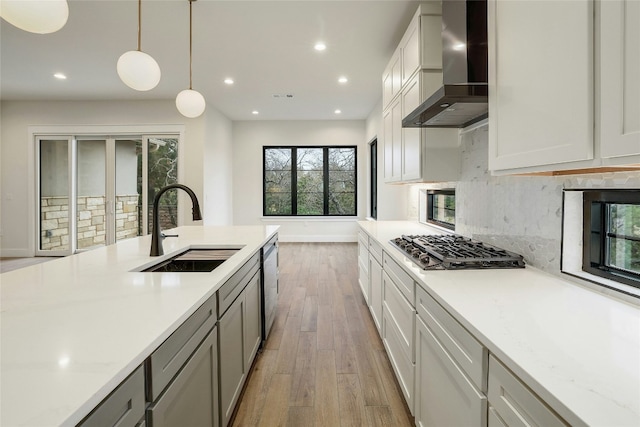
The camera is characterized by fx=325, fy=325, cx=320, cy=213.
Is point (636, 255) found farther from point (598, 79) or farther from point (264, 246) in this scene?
point (264, 246)

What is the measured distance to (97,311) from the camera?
1031 millimetres

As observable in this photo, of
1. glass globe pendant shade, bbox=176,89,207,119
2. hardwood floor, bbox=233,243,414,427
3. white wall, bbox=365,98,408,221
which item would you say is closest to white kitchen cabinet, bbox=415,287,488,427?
hardwood floor, bbox=233,243,414,427

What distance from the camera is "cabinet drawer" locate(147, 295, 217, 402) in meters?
0.87

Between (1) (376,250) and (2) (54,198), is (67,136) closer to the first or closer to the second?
(2) (54,198)

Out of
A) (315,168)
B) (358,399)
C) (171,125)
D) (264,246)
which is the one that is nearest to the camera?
(358,399)

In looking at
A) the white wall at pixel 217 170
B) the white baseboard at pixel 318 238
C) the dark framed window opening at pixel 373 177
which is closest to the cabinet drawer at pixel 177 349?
the white wall at pixel 217 170

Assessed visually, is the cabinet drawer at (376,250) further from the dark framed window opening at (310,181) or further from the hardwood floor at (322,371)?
the dark framed window opening at (310,181)

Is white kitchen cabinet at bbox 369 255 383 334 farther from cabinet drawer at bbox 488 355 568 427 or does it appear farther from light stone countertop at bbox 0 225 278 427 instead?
cabinet drawer at bbox 488 355 568 427

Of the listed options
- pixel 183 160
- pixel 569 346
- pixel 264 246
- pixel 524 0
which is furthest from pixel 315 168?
pixel 569 346

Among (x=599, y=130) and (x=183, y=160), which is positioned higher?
(x=183, y=160)

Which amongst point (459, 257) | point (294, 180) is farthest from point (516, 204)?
point (294, 180)

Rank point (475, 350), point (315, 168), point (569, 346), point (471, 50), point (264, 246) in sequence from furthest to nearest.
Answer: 1. point (315, 168)
2. point (264, 246)
3. point (471, 50)
4. point (475, 350)
5. point (569, 346)

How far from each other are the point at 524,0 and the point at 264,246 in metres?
2.13

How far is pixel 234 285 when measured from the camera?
171 centimetres
